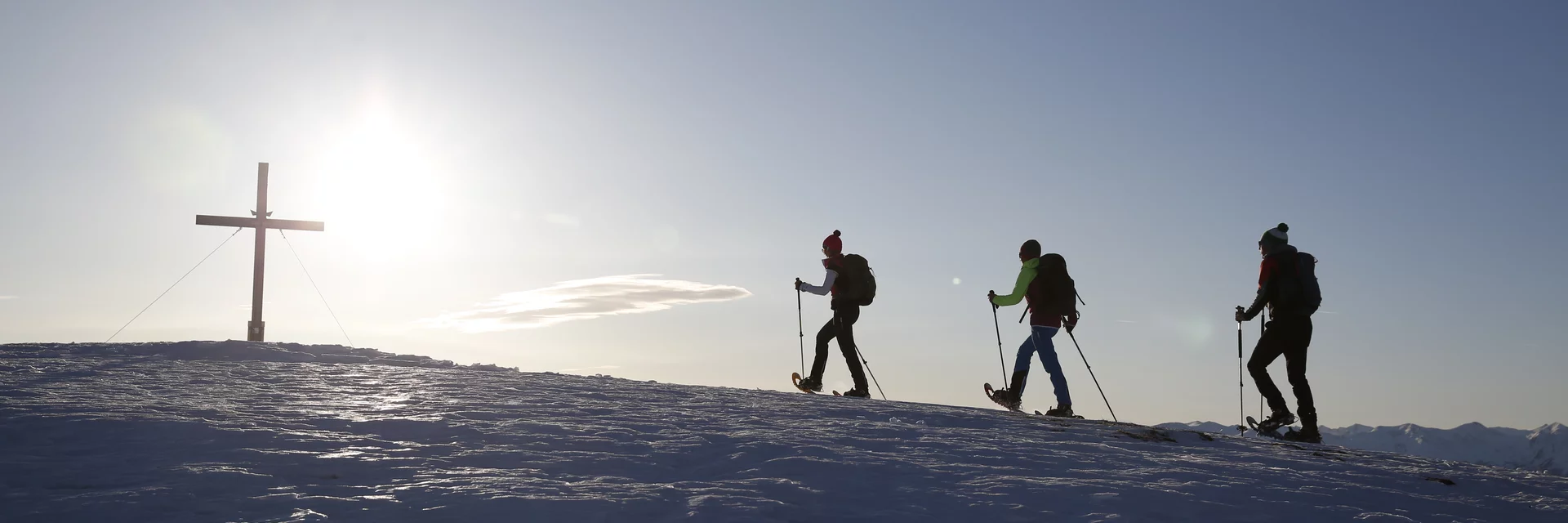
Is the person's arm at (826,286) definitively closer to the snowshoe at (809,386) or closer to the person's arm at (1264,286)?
the snowshoe at (809,386)

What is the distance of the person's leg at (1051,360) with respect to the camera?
1238cm

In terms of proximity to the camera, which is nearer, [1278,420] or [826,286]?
[1278,420]

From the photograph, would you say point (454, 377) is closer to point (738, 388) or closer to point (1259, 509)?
point (738, 388)

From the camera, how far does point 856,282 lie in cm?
1438

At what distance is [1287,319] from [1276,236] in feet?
2.99

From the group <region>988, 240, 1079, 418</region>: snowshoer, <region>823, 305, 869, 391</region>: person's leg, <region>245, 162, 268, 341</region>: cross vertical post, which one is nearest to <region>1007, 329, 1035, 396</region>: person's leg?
<region>988, 240, 1079, 418</region>: snowshoer

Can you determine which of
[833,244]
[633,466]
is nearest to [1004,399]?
[833,244]

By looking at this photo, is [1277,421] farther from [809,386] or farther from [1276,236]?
[809,386]

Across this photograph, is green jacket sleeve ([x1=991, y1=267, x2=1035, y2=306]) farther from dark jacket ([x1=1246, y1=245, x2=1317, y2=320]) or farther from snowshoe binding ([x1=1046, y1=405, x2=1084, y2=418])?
dark jacket ([x1=1246, y1=245, x2=1317, y2=320])

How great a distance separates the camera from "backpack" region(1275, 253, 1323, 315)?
417 inches

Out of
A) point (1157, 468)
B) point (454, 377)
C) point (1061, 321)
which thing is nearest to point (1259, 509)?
point (1157, 468)

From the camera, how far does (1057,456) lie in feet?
26.5

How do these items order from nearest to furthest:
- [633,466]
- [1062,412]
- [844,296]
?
[633,466]
[1062,412]
[844,296]

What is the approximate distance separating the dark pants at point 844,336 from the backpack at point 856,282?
140mm
